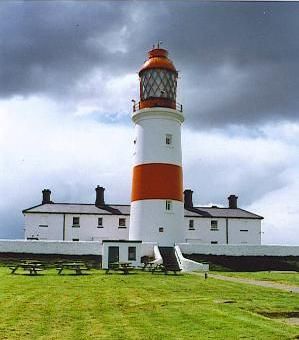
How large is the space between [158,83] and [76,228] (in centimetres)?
1642

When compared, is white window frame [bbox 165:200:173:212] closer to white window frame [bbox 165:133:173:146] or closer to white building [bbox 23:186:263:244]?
white window frame [bbox 165:133:173:146]

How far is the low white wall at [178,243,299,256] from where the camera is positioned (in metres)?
37.6

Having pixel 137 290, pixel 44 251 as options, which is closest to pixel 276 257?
pixel 44 251

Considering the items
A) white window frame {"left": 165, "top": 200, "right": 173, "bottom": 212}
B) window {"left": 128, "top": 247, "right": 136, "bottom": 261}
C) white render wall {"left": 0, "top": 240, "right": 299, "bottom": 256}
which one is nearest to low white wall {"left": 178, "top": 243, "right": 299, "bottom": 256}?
white render wall {"left": 0, "top": 240, "right": 299, "bottom": 256}

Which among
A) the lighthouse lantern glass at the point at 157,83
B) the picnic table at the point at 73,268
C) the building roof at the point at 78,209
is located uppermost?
the lighthouse lantern glass at the point at 157,83

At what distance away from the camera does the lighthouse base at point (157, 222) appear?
3750cm

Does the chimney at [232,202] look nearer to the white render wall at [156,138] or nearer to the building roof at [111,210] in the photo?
the building roof at [111,210]

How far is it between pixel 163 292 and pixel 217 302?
3.38 metres

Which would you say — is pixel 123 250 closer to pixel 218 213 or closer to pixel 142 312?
pixel 218 213

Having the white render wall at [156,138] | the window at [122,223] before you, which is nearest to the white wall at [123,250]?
the white render wall at [156,138]

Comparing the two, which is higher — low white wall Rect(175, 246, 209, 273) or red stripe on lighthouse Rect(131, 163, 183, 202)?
red stripe on lighthouse Rect(131, 163, 183, 202)

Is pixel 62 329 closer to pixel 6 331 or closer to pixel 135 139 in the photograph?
pixel 6 331

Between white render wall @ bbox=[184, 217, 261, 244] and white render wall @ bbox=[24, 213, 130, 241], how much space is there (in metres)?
6.13

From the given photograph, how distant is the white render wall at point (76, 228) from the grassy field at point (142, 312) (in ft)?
94.1
